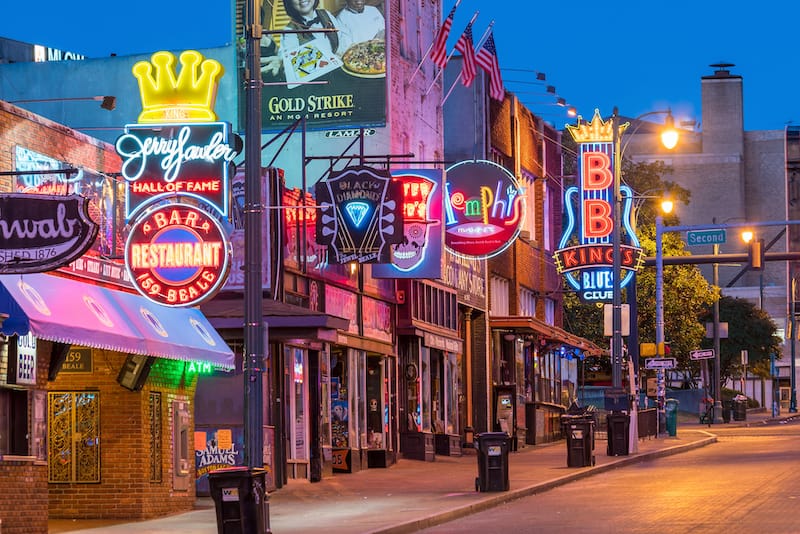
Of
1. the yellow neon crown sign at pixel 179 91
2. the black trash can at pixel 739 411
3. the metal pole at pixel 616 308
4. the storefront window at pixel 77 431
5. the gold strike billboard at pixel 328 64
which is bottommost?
the black trash can at pixel 739 411

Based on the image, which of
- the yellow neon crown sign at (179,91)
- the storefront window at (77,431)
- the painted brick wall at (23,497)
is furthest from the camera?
the yellow neon crown sign at (179,91)

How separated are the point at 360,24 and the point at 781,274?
74.4 m

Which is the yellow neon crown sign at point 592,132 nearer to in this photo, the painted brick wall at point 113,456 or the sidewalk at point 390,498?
the sidewalk at point 390,498

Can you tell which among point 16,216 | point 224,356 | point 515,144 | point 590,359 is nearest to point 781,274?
point 590,359

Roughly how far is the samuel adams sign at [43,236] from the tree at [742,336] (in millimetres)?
75074

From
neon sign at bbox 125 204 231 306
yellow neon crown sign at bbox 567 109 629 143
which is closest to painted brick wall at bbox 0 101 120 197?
neon sign at bbox 125 204 231 306

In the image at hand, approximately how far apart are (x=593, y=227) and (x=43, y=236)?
3673 cm

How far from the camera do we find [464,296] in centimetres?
4194

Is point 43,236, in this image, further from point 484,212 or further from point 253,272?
point 484,212

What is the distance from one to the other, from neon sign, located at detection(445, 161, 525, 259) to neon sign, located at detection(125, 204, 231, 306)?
59.8 ft

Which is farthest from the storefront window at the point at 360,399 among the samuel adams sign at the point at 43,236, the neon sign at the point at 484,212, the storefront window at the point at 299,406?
the samuel adams sign at the point at 43,236

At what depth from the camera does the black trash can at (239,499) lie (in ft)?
56.8

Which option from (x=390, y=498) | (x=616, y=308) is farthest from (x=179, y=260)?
(x=616, y=308)

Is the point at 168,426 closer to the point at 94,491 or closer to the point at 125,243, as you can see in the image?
the point at 94,491
